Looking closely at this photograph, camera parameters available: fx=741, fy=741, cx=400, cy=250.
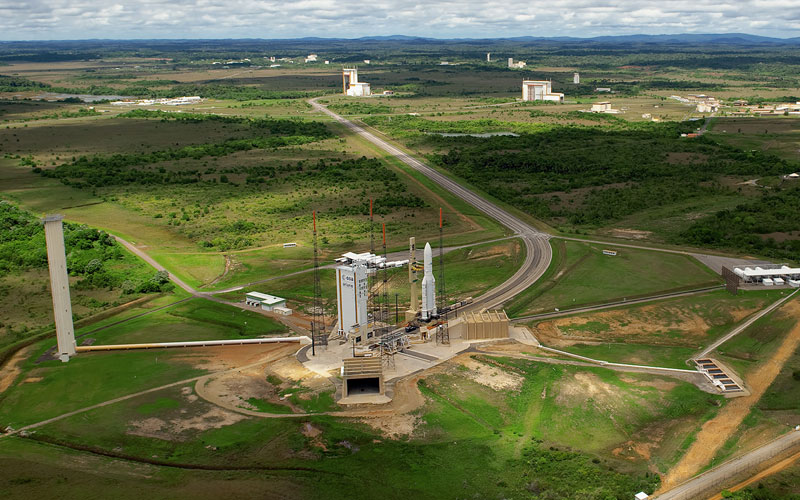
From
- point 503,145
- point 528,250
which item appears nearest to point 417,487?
point 528,250

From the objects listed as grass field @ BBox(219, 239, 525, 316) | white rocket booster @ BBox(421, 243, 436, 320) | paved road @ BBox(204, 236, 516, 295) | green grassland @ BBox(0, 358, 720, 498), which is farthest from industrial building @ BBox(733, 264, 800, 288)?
white rocket booster @ BBox(421, 243, 436, 320)

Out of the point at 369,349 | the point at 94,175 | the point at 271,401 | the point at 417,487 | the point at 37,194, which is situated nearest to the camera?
the point at 417,487

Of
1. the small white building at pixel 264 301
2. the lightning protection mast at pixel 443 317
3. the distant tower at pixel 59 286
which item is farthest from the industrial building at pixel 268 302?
the distant tower at pixel 59 286

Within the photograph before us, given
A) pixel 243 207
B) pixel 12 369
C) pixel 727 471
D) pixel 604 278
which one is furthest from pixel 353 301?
pixel 243 207

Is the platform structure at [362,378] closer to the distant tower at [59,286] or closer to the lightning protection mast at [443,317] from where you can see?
the lightning protection mast at [443,317]

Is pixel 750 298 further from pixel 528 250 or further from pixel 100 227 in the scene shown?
pixel 100 227

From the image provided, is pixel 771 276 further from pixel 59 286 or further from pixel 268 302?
pixel 59 286

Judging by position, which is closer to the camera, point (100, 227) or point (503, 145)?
point (100, 227)
